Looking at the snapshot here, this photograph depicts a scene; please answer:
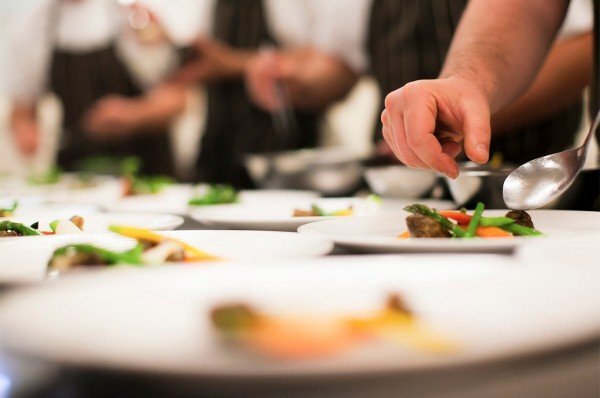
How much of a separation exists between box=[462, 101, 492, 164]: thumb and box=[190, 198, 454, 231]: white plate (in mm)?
225

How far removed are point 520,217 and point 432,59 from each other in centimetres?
143


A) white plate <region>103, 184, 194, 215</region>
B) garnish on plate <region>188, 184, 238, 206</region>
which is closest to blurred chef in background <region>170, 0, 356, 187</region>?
white plate <region>103, 184, 194, 215</region>

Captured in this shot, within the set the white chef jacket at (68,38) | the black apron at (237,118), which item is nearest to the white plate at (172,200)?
the black apron at (237,118)

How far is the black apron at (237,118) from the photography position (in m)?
4.20

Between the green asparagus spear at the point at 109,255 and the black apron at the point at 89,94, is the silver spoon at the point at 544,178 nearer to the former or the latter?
the green asparagus spear at the point at 109,255

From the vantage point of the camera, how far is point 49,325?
461mm

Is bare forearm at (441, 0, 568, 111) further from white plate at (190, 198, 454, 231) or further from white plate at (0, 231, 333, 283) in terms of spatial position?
white plate at (0, 231, 333, 283)

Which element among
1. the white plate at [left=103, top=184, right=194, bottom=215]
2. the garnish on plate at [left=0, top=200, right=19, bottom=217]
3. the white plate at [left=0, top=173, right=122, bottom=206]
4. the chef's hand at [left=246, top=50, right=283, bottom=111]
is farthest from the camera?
the chef's hand at [left=246, top=50, right=283, bottom=111]

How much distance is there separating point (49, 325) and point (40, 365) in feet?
0.18

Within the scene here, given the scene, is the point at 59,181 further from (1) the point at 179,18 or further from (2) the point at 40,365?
(1) the point at 179,18

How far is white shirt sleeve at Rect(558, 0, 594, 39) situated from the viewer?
232 cm

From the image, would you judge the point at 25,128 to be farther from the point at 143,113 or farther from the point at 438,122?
the point at 438,122

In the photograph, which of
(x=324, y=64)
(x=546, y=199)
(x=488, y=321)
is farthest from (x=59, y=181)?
(x=488, y=321)

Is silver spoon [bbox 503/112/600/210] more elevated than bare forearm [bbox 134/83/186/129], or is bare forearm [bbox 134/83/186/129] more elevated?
bare forearm [bbox 134/83/186/129]
